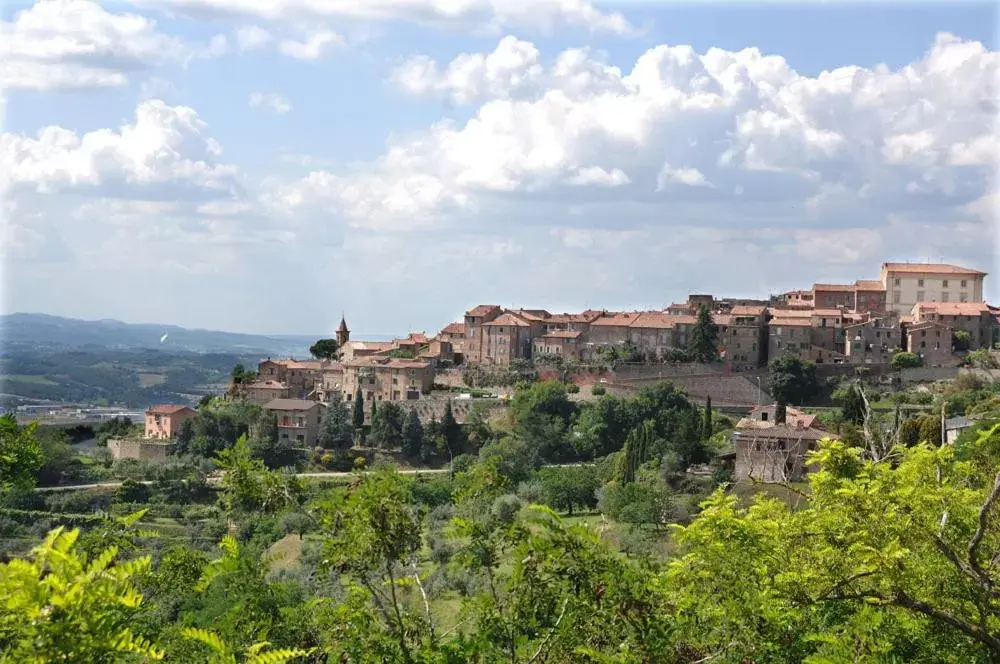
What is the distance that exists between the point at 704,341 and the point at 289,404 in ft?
72.2

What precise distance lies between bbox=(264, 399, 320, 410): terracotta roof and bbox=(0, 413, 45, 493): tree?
152ft

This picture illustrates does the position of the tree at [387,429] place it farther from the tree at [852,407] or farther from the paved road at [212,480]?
the tree at [852,407]

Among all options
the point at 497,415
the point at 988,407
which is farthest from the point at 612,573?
the point at 497,415

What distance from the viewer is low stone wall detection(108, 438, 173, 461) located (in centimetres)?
5406

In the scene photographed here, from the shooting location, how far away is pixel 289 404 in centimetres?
5672

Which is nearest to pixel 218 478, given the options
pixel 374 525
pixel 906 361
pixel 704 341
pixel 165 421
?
pixel 165 421

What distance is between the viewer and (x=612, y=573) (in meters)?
7.29

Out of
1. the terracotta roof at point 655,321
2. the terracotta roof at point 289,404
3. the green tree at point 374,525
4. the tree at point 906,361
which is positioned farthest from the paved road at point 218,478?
the green tree at point 374,525

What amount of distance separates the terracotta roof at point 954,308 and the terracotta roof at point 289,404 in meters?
32.3

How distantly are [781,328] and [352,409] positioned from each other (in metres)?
23.2

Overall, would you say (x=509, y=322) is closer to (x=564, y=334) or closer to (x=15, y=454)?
(x=564, y=334)

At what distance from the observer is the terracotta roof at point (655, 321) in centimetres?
6116

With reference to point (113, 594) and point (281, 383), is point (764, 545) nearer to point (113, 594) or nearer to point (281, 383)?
point (113, 594)

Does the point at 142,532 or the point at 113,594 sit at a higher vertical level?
the point at 113,594
